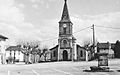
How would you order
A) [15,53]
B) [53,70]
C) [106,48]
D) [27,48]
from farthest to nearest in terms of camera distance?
1. [15,53]
2. [106,48]
3. [27,48]
4. [53,70]

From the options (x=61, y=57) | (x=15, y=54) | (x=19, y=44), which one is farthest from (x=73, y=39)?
(x=15, y=54)

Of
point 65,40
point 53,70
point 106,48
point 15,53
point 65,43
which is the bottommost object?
point 53,70

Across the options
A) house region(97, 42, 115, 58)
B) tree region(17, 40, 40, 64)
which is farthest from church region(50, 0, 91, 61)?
house region(97, 42, 115, 58)

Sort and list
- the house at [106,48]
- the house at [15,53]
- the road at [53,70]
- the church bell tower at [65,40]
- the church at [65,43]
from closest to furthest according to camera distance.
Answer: the road at [53,70] < the church at [65,43] < the church bell tower at [65,40] < the house at [106,48] < the house at [15,53]

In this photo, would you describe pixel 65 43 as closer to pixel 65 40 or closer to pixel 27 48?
pixel 65 40

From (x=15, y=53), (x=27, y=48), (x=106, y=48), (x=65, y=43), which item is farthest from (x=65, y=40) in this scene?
(x=15, y=53)

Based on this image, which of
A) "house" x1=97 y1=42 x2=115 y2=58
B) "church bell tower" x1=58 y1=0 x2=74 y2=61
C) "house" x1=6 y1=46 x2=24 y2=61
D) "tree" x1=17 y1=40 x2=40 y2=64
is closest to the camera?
"tree" x1=17 y1=40 x2=40 y2=64

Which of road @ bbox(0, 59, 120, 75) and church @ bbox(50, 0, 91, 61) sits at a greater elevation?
church @ bbox(50, 0, 91, 61)

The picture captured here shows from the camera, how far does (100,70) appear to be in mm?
25625

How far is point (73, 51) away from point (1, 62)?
1004 inches

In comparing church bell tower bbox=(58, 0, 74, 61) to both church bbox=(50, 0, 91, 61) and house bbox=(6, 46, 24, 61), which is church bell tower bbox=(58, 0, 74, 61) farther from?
house bbox=(6, 46, 24, 61)

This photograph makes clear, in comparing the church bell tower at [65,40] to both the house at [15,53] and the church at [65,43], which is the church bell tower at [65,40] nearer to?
the church at [65,43]

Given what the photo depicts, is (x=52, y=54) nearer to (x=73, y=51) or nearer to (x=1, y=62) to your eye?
(x=73, y=51)

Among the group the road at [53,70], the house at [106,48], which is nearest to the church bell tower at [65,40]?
the house at [106,48]
